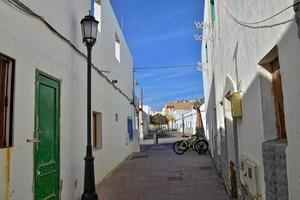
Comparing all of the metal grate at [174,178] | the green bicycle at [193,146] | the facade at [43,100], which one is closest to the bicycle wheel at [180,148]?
the green bicycle at [193,146]

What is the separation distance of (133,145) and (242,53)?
13591 mm

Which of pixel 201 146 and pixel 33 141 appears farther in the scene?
pixel 201 146

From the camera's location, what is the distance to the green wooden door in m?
4.38

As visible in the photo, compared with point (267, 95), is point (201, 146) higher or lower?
lower

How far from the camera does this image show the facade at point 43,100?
361cm

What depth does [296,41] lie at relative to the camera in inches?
85.5

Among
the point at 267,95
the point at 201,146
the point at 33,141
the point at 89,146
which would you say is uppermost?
the point at 267,95

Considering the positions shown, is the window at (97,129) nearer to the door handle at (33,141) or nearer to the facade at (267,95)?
the door handle at (33,141)

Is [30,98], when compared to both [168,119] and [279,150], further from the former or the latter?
[168,119]

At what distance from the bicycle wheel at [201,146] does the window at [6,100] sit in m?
13.3

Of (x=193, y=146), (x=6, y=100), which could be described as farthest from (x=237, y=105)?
(x=193, y=146)

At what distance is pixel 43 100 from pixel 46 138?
597 mm

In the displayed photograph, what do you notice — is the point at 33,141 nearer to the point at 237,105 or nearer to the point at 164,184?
the point at 237,105

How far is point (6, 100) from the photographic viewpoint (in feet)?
11.8
